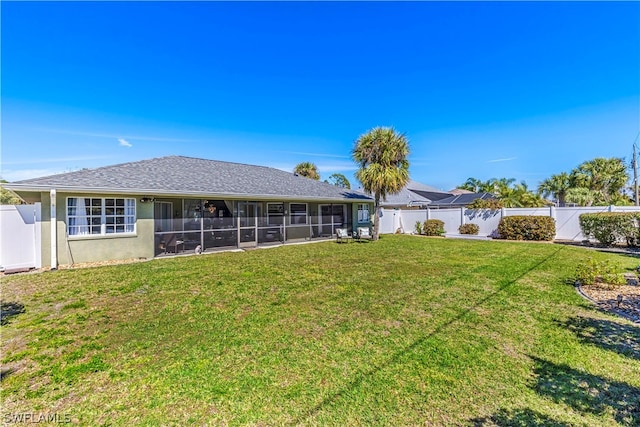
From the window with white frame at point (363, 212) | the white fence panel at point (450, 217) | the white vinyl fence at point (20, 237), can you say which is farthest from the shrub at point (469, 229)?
the white vinyl fence at point (20, 237)

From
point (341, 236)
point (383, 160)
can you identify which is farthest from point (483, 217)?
point (341, 236)

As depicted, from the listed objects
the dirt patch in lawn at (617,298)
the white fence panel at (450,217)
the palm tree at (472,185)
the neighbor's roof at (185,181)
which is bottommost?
the dirt patch in lawn at (617,298)

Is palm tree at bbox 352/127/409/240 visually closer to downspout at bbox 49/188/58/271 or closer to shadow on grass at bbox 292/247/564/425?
shadow on grass at bbox 292/247/564/425

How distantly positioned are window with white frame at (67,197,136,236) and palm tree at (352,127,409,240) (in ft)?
38.1

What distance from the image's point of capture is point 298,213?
16.5 meters

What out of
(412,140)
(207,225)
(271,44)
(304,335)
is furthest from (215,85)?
(304,335)

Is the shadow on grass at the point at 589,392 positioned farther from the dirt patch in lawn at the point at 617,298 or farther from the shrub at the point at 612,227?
the shrub at the point at 612,227

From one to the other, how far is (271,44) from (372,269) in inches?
504

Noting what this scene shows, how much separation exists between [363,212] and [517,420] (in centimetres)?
1771

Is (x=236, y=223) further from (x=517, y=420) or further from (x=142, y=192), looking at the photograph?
(x=517, y=420)

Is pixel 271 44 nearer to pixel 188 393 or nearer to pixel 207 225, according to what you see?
pixel 207 225

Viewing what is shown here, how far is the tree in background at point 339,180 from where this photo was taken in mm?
49500

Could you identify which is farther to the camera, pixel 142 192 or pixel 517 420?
pixel 142 192

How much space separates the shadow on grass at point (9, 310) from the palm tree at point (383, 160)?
46.9 feet
